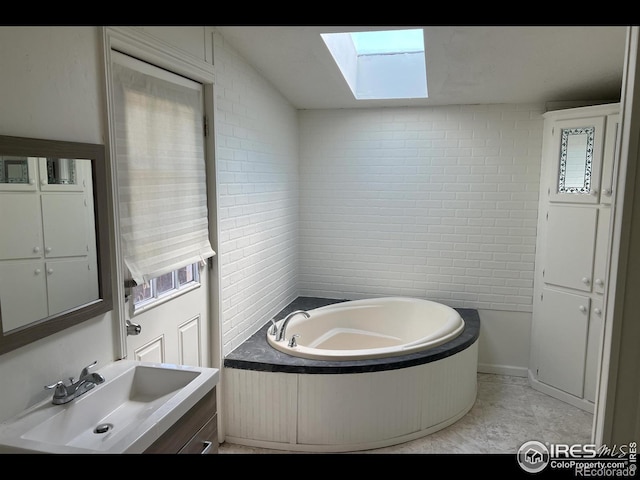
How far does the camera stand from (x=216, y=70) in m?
2.54

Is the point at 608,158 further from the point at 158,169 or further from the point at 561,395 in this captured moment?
the point at 158,169

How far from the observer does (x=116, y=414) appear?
166 centimetres

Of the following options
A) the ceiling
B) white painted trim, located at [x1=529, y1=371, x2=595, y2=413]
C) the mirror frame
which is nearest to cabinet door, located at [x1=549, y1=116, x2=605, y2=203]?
the ceiling

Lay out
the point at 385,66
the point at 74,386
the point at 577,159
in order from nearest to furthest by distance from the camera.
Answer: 1. the point at 74,386
2. the point at 577,159
3. the point at 385,66

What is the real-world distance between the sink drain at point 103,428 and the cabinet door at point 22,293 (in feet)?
1.45

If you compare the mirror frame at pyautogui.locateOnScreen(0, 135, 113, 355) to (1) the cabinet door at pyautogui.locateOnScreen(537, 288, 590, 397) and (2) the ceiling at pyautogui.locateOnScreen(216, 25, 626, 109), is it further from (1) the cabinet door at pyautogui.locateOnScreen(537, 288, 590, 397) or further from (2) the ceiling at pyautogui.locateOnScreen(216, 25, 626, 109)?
(1) the cabinet door at pyautogui.locateOnScreen(537, 288, 590, 397)

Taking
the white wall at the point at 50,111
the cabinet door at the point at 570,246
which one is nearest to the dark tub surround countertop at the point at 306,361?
the cabinet door at the point at 570,246

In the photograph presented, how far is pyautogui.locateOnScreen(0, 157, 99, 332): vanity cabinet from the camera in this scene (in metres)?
1.35

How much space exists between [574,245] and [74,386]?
131 inches

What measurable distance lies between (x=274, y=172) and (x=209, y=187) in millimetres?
1034

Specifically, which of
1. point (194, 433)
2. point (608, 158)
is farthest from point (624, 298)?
point (608, 158)

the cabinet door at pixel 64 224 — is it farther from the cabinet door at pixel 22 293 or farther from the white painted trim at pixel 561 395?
the white painted trim at pixel 561 395

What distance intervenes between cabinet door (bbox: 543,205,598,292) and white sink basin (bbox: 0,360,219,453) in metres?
2.83

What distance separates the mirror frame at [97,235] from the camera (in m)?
1.33
